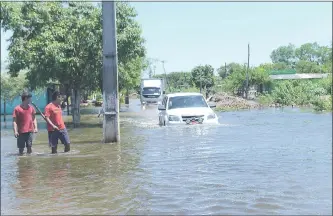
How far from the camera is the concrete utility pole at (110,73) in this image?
1316 cm

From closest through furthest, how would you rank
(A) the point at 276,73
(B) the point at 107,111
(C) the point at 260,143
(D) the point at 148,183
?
(D) the point at 148,183
(C) the point at 260,143
(B) the point at 107,111
(A) the point at 276,73

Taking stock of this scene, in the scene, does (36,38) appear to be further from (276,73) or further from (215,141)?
(276,73)

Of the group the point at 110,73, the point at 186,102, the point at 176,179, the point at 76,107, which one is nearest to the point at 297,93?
the point at 76,107

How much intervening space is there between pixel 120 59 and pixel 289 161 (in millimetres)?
13182

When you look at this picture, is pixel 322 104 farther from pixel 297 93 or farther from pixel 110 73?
pixel 110 73

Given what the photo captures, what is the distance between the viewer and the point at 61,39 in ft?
65.1

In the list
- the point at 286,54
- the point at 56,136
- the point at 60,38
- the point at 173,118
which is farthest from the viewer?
the point at 286,54

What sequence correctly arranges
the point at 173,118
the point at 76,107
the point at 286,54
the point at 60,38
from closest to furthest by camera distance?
the point at 173,118 < the point at 60,38 < the point at 76,107 < the point at 286,54

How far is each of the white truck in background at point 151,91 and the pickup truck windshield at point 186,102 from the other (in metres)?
29.9

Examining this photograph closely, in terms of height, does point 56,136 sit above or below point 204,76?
below

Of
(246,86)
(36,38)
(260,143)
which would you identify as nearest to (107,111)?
(260,143)

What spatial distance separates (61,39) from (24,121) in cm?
941

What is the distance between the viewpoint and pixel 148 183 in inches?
293

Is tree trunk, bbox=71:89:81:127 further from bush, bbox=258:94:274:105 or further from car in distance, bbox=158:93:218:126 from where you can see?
bush, bbox=258:94:274:105
